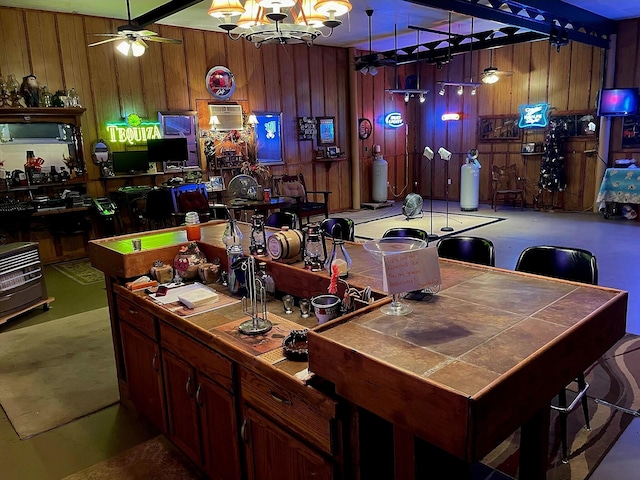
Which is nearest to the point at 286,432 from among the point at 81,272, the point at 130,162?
the point at 81,272

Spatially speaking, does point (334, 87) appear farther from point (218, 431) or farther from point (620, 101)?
point (218, 431)

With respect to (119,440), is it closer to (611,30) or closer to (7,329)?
(7,329)

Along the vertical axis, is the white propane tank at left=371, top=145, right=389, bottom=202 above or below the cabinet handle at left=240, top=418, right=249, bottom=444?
above

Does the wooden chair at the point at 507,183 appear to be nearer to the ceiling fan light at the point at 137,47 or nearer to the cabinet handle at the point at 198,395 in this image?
the ceiling fan light at the point at 137,47

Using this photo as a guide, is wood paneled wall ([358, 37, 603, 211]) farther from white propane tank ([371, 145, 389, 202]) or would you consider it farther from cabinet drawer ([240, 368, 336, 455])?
cabinet drawer ([240, 368, 336, 455])

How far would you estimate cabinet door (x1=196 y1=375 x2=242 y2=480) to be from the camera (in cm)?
210

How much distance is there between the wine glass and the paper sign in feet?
0.12

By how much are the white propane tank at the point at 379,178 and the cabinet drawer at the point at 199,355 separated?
28.8 ft

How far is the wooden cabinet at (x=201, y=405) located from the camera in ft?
6.91

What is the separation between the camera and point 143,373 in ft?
9.23

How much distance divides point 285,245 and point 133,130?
5802mm

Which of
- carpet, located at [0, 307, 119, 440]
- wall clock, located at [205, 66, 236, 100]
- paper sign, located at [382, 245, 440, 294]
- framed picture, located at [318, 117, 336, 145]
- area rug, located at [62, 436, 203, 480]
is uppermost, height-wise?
wall clock, located at [205, 66, 236, 100]

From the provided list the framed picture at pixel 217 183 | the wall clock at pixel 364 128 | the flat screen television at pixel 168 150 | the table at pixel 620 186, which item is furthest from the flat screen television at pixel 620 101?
the flat screen television at pixel 168 150

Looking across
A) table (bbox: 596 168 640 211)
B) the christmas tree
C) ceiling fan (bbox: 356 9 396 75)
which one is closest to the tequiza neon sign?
ceiling fan (bbox: 356 9 396 75)
